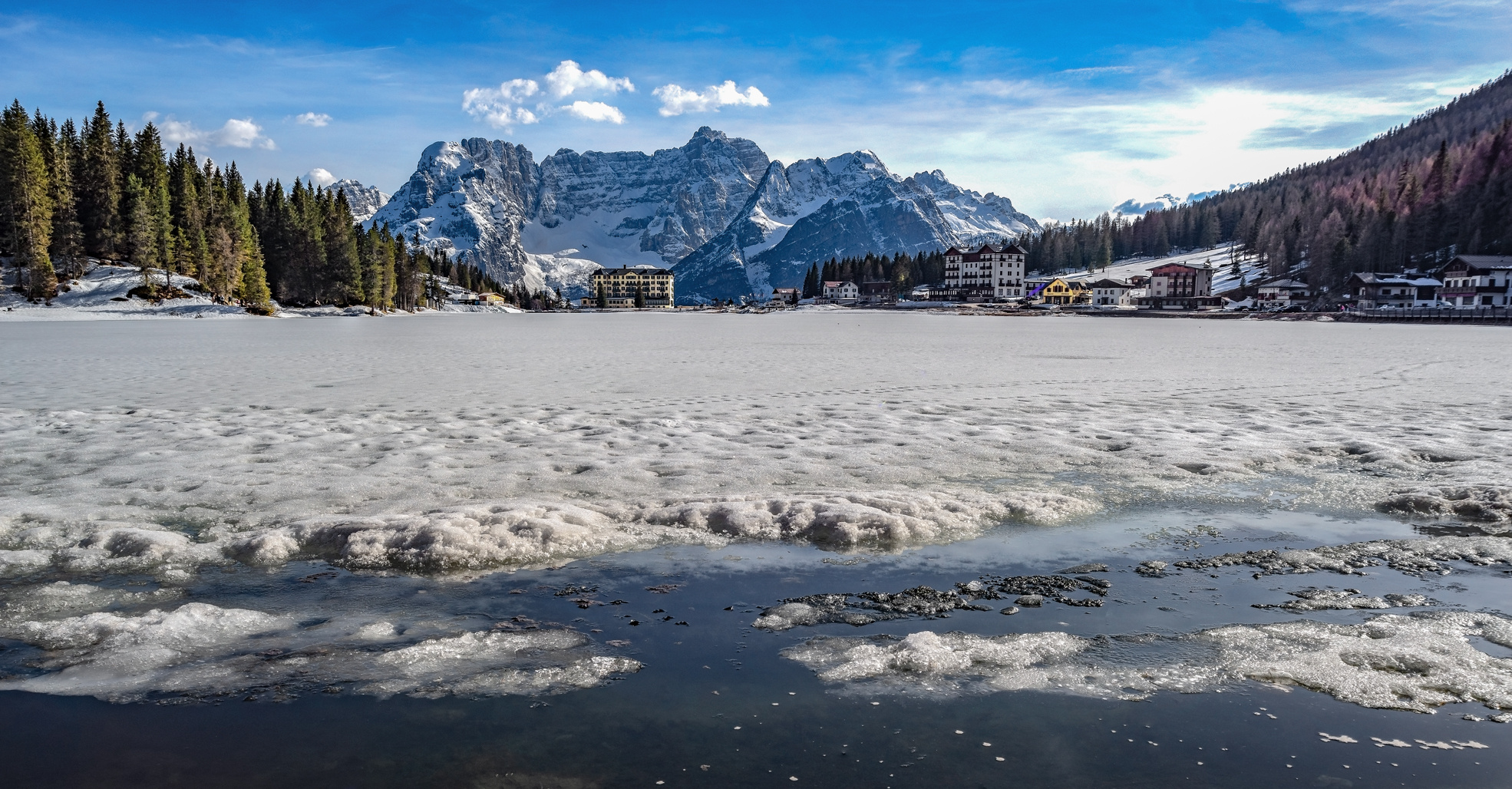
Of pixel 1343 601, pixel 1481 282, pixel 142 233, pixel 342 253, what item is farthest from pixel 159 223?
pixel 1481 282

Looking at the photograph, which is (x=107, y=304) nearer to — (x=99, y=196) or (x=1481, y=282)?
(x=99, y=196)

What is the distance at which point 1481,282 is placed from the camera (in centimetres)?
13338

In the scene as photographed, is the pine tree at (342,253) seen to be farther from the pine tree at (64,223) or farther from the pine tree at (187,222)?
the pine tree at (64,223)

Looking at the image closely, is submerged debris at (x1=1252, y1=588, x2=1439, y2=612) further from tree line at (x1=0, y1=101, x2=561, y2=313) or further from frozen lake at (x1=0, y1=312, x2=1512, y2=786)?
tree line at (x1=0, y1=101, x2=561, y2=313)

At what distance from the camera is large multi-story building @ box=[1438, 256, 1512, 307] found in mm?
132000

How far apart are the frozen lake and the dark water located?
30 mm

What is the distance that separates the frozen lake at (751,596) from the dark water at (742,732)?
1.2 inches

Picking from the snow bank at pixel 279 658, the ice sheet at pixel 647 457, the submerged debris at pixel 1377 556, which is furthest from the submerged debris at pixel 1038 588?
the snow bank at pixel 279 658

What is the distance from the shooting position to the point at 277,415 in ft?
58.6

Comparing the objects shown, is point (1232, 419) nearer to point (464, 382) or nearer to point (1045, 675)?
point (1045, 675)

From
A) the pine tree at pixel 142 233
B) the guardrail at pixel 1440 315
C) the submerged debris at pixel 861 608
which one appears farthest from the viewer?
the guardrail at pixel 1440 315

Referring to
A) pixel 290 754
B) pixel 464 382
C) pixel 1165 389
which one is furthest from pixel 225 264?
pixel 290 754

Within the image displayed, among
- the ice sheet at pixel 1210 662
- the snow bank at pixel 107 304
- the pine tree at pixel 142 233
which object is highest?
the pine tree at pixel 142 233

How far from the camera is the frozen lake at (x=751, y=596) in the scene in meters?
4.96
